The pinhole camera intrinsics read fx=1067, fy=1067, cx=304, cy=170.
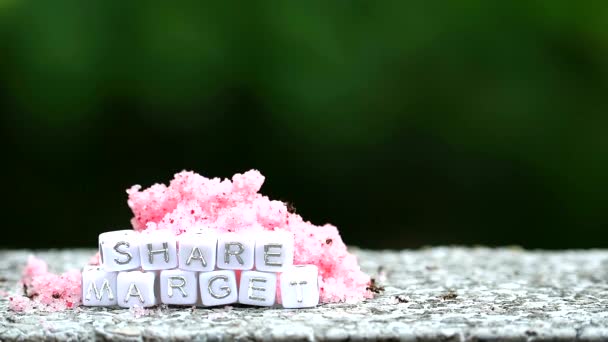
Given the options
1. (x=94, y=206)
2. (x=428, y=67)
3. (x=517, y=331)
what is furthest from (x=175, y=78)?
(x=517, y=331)

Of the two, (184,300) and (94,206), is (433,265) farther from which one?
(94,206)

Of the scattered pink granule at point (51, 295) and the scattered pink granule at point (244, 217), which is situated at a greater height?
the scattered pink granule at point (244, 217)

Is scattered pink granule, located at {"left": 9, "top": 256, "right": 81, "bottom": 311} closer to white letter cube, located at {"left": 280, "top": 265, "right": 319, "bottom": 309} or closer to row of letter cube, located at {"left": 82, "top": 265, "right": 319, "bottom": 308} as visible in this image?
row of letter cube, located at {"left": 82, "top": 265, "right": 319, "bottom": 308}

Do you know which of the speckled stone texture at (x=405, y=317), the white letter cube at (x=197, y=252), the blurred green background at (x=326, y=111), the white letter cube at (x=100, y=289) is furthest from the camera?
the blurred green background at (x=326, y=111)

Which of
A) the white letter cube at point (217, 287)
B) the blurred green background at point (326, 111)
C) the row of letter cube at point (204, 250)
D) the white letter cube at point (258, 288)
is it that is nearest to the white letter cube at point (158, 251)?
the row of letter cube at point (204, 250)

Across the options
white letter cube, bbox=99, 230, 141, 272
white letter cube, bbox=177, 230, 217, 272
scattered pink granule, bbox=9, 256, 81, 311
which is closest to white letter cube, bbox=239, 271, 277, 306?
white letter cube, bbox=177, 230, 217, 272

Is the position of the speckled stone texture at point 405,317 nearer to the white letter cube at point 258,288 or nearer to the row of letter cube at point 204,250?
the white letter cube at point 258,288

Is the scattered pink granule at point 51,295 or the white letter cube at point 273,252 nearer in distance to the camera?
the white letter cube at point 273,252
